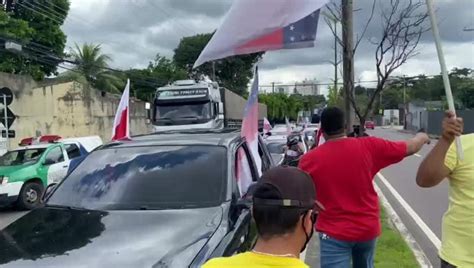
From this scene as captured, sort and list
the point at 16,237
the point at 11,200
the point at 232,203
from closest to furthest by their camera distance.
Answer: the point at 16,237
the point at 232,203
the point at 11,200

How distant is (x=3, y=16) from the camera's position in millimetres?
24984

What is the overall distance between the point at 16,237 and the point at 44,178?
10573 mm

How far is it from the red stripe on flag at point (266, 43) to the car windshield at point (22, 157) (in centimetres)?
1138

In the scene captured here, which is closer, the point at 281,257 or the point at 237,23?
the point at 281,257

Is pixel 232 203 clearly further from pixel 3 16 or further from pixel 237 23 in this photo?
pixel 3 16

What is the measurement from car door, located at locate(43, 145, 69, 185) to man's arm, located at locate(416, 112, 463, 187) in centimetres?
1205

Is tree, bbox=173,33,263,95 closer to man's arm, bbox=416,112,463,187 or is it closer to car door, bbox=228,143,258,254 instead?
car door, bbox=228,143,258,254

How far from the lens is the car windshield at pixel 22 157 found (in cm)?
1398

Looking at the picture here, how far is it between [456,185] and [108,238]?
2189mm

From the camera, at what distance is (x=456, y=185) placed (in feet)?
10.8

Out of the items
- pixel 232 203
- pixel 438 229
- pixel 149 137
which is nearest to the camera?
pixel 232 203

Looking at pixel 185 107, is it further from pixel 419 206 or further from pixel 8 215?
pixel 419 206

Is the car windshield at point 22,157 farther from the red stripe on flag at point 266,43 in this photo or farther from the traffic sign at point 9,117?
the red stripe on flag at point 266,43

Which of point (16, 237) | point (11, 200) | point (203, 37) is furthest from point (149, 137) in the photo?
point (203, 37)
